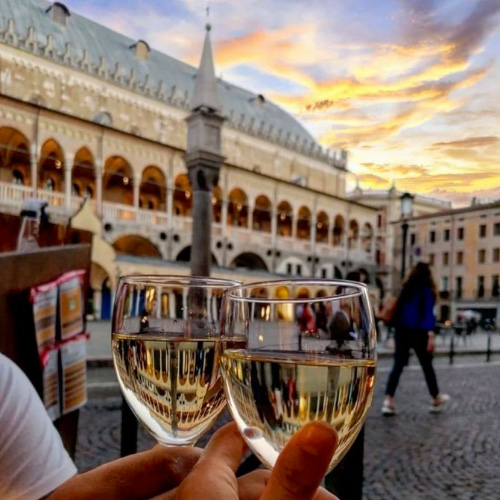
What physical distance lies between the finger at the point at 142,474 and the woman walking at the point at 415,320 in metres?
3.93

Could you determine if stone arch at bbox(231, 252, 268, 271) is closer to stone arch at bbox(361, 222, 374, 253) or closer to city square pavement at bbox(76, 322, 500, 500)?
stone arch at bbox(361, 222, 374, 253)

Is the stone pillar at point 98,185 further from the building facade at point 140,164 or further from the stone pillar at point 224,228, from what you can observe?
the stone pillar at point 224,228

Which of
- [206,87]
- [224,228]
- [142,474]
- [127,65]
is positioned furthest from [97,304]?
[142,474]

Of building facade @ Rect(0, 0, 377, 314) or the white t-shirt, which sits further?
building facade @ Rect(0, 0, 377, 314)

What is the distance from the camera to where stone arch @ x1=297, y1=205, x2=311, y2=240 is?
91.7 feet

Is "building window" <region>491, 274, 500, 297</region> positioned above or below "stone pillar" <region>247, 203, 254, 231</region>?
below

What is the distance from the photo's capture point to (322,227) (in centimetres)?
2864

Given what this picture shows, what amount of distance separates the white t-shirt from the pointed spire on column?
660 cm

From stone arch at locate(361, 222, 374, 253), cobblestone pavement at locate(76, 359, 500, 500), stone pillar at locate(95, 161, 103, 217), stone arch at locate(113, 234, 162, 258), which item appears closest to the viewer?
cobblestone pavement at locate(76, 359, 500, 500)

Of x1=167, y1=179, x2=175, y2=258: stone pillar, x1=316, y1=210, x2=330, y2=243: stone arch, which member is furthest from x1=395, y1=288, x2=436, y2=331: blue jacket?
x1=316, y1=210, x2=330, y2=243: stone arch

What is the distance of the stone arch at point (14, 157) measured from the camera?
17.7m

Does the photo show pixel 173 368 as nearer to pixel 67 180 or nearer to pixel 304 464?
pixel 304 464

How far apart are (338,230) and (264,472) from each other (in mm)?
29302

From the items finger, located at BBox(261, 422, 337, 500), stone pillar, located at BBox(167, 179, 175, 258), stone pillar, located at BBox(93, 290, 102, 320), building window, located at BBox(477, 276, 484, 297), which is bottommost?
stone pillar, located at BBox(93, 290, 102, 320)
